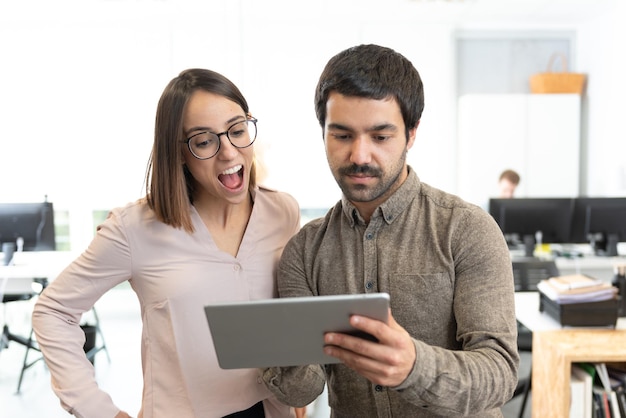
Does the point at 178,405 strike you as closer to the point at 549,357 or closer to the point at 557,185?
the point at 549,357

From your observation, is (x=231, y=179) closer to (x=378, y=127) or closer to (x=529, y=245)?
(x=378, y=127)

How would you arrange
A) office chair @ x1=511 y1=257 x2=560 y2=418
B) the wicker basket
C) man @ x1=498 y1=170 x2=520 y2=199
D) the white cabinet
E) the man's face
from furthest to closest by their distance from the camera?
the wicker basket → the white cabinet → man @ x1=498 y1=170 x2=520 y2=199 → office chair @ x1=511 y1=257 x2=560 y2=418 → the man's face

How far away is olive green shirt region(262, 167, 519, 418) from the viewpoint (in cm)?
107

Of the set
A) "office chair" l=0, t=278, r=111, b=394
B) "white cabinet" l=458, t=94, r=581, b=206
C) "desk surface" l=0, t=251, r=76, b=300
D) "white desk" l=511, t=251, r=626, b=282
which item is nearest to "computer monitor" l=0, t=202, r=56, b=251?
"desk surface" l=0, t=251, r=76, b=300

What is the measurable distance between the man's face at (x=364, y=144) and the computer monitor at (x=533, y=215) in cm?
334

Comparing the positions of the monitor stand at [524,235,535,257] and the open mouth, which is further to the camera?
the monitor stand at [524,235,535,257]

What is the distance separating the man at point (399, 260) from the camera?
1100mm

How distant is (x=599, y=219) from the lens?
439 cm

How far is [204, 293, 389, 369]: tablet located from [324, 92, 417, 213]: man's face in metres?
0.36

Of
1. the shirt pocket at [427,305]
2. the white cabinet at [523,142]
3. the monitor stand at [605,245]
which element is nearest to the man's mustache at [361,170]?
the shirt pocket at [427,305]

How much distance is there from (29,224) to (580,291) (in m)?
3.55

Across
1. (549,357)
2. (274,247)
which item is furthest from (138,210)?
(549,357)

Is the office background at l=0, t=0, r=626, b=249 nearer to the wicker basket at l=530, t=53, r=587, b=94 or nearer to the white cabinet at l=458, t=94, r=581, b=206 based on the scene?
the white cabinet at l=458, t=94, r=581, b=206

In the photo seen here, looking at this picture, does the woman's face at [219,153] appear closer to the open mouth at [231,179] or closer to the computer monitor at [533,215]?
the open mouth at [231,179]
